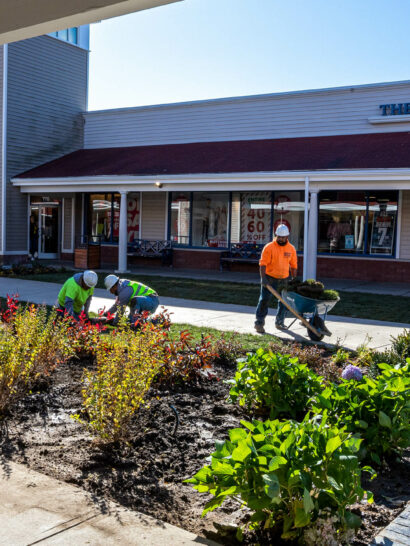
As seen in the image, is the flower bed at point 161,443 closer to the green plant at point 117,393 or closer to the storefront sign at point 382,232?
the green plant at point 117,393

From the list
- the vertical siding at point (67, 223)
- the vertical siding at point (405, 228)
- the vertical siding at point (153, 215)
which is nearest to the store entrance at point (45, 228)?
the vertical siding at point (67, 223)

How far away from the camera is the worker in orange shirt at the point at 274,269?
32.7 feet

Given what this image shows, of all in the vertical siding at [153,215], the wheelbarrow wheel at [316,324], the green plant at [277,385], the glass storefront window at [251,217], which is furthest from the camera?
the vertical siding at [153,215]

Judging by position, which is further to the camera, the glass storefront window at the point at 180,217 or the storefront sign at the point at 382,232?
the glass storefront window at the point at 180,217

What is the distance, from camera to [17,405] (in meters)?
5.36

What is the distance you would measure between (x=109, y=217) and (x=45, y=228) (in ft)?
10.8

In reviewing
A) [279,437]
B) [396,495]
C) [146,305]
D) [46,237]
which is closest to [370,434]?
[396,495]

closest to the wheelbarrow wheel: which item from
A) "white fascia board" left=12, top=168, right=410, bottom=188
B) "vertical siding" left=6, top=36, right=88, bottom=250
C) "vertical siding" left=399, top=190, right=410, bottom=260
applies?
"white fascia board" left=12, top=168, right=410, bottom=188

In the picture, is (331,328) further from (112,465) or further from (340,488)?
(340,488)

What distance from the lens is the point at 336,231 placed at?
798 inches

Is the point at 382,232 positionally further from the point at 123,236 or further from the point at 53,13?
the point at 53,13

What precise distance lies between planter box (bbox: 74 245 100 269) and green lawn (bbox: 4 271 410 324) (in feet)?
7.05

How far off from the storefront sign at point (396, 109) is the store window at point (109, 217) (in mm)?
10124

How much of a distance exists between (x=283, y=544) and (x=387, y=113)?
1910 centimetres
